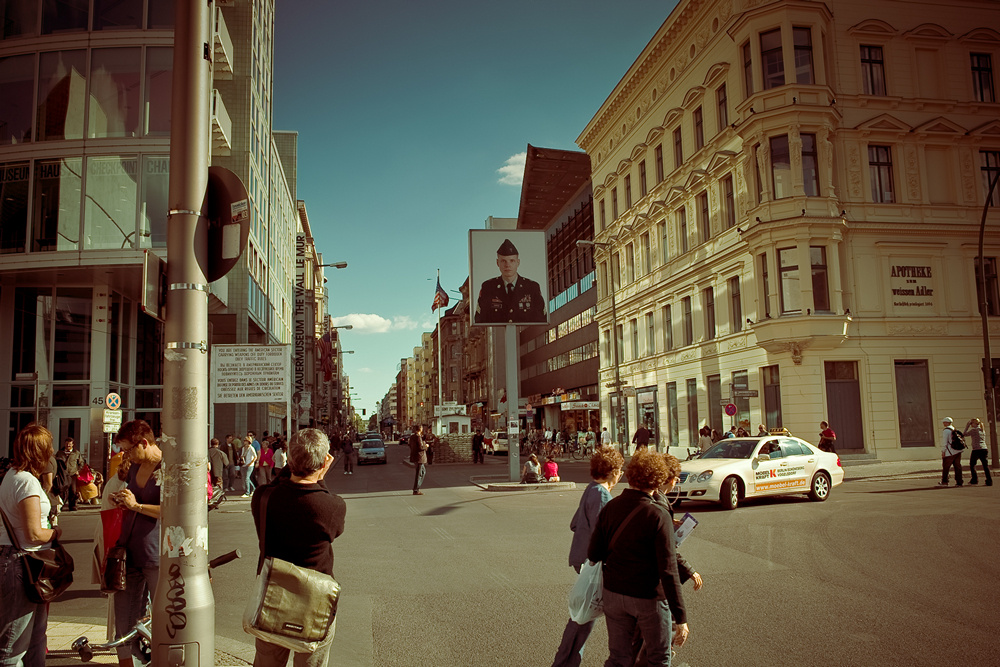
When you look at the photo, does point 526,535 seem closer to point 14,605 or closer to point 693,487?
point 693,487

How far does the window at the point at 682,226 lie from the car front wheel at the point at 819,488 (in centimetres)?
2132

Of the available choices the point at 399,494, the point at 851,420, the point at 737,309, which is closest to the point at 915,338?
the point at 851,420

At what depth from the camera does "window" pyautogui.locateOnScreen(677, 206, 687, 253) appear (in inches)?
1437

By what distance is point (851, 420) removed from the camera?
27625mm

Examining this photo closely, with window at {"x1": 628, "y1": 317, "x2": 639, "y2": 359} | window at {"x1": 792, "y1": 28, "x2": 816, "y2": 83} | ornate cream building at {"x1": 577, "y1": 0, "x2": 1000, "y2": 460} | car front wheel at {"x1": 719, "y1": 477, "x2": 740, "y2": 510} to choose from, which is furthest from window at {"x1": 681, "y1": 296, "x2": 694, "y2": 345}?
car front wheel at {"x1": 719, "y1": 477, "x2": 740, "y2": 510}

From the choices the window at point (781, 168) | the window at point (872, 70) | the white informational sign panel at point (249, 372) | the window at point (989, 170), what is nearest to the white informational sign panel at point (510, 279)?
the white informational sign panel at point (249, 372)

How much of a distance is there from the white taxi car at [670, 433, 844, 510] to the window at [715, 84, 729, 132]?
64.5 ft

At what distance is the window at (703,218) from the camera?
34.2 m

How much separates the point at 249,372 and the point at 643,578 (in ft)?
66.6

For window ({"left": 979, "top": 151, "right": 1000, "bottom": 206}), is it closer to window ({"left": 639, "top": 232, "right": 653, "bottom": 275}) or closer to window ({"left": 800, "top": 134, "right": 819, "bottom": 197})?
window ({"left": 800, "top": 134, "right": 819, "bottom": 197})

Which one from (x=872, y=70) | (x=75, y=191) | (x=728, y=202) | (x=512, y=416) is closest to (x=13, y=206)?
(x=75, y=191)

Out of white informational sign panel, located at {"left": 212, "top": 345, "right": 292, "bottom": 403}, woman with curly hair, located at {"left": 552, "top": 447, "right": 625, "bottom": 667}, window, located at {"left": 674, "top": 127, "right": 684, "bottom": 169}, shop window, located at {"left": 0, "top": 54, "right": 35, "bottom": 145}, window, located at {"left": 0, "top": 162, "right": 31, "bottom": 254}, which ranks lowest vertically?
woman with curly hair, located at {"left": 552, "top": 447, "right": 625, "bottom": 667}

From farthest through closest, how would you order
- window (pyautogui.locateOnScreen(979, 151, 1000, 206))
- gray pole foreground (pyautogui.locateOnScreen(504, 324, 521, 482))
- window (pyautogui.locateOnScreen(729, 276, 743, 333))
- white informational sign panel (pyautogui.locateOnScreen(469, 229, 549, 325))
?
window (pyautogui.locateOnScreen(729, 276, 743, 333)) → window (pyautogui.locateOnScreen(979, 151, 1000, 206)) → white informational sign panel (pyautogui.locateOnScreen(469, 229, 549, 325)) → gray pole foreground (pyautogui.locateOnScreen(504, 324, 521, 482))

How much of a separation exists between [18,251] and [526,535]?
19005 mm
